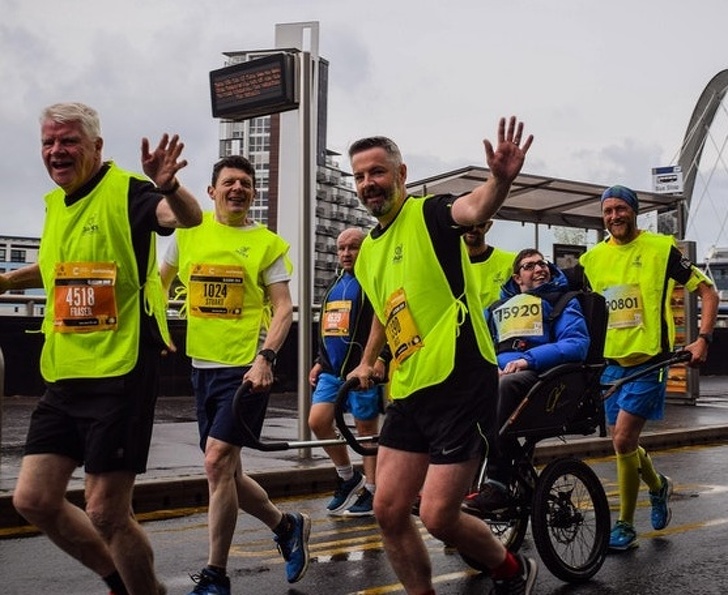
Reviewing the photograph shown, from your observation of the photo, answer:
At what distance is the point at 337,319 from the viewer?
807 cm

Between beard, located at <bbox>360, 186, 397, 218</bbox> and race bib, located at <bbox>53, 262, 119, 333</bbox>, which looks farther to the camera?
beard, located at <bbox>360, 186, 397, 218</bbox>

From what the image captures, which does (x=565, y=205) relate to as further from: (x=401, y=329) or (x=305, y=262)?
(x=401, y=329)

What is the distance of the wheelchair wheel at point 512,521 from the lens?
232 inches

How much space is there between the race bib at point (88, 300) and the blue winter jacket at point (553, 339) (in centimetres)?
245

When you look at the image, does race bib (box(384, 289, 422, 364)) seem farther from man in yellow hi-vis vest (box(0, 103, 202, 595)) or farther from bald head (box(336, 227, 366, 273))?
bald head (box(336, 227, 366, 273))

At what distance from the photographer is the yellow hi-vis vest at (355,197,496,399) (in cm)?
442

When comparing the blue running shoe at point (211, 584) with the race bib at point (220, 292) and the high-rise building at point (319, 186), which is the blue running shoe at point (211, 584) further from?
the high-rise building at point (319, 186)

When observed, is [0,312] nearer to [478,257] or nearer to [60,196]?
[478,257]

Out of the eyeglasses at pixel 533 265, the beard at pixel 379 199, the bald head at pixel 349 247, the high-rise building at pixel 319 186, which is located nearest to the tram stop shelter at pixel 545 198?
the bald head at pixel 349 247

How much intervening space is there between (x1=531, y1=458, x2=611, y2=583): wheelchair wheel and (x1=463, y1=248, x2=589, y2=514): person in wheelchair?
0.21m

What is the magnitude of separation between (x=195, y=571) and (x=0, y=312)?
36.9ft

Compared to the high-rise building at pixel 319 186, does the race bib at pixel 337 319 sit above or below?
below

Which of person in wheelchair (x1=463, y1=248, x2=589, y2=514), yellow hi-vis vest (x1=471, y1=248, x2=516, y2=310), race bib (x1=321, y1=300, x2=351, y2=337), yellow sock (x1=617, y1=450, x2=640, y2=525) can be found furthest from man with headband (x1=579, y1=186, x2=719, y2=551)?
race bib (x1=321, y1=300, x2=351, y2=337)

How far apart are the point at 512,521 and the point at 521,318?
1.07 meters
